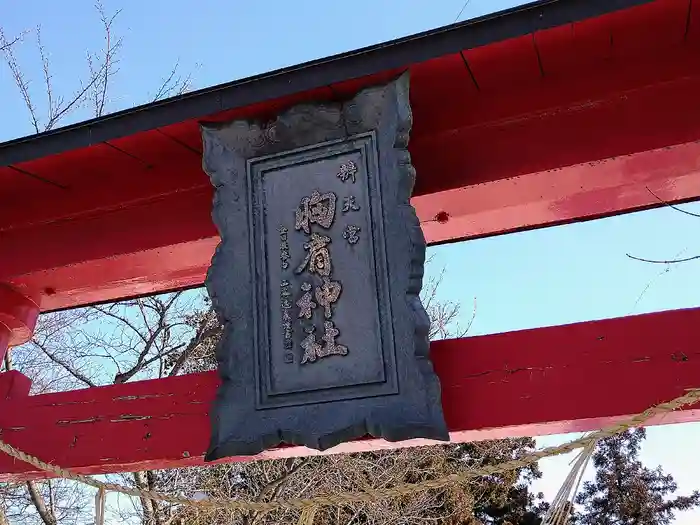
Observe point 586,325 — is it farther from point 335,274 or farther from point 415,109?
point 415,109

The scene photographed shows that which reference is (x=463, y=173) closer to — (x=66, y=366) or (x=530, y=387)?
(x=530, y=387)

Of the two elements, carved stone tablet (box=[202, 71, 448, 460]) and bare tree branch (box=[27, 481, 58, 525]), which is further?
bare tree branch (box=[27, 481, 58, 525])

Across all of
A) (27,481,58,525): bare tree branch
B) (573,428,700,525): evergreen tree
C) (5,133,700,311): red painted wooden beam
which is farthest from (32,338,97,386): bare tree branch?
(573,428,700,525): evergreen tree

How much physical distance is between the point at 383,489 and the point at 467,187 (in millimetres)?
1080

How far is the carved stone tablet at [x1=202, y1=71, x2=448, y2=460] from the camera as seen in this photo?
198cm

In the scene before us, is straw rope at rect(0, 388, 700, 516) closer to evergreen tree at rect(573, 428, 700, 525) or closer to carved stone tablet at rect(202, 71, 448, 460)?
carved stone tablet at rect(202, 71, 448, 460)

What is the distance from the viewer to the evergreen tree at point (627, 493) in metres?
15.6

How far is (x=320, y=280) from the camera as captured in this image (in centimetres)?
216

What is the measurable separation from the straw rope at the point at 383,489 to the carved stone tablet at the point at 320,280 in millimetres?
208

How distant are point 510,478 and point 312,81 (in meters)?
12.6

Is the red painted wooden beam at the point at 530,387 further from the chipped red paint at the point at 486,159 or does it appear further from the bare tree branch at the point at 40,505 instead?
the bare tree branch at the point at 40,505

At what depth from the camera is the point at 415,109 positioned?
2.48 metres

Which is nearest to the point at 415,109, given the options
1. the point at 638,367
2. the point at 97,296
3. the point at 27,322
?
the point at 638,367

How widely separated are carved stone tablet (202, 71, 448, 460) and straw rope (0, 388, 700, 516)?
21 centimetres
